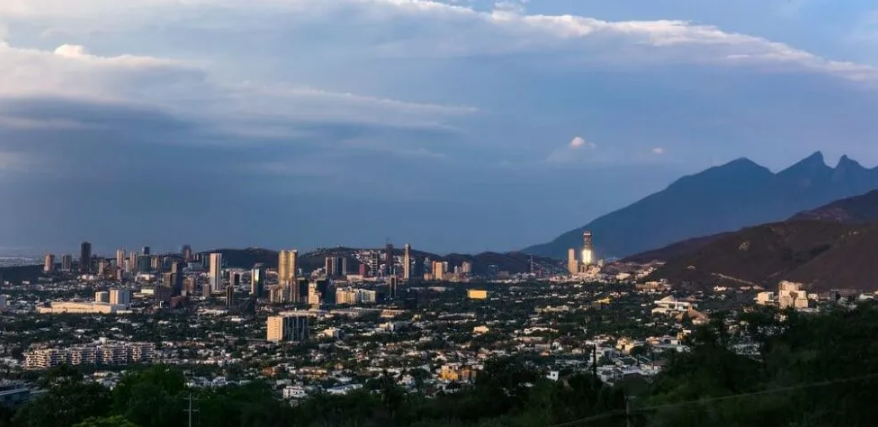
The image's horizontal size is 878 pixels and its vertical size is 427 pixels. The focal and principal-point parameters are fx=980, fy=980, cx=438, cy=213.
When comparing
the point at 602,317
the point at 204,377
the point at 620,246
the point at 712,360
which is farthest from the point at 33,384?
the point at 620,246

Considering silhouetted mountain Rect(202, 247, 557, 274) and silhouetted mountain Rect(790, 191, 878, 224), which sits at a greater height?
silhouetted mountain Rect(790, 191, 878, 224)

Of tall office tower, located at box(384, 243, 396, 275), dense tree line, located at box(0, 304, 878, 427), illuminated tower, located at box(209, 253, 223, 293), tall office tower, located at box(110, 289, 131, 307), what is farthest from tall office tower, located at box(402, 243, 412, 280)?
dense tree line, located at box(0, 304, 878, 427)

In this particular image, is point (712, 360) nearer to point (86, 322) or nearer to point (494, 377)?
point (494, 377)

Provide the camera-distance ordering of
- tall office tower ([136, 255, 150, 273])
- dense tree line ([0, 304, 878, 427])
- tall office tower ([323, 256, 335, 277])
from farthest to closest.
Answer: tall office tower ([323, 256, 335, 277])
tall office tower ([136, 255, 150, 273])
dense tree line ([0, 304, 878, 427])

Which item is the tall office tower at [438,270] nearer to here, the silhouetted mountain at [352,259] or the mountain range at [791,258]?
the silhouetted mountain at [352,259]

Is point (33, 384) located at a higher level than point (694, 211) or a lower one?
lower

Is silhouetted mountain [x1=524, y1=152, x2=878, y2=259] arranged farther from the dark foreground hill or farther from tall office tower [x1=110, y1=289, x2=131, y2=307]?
tall office tower [x1=110, y1=289, x2=131, y2=307]
